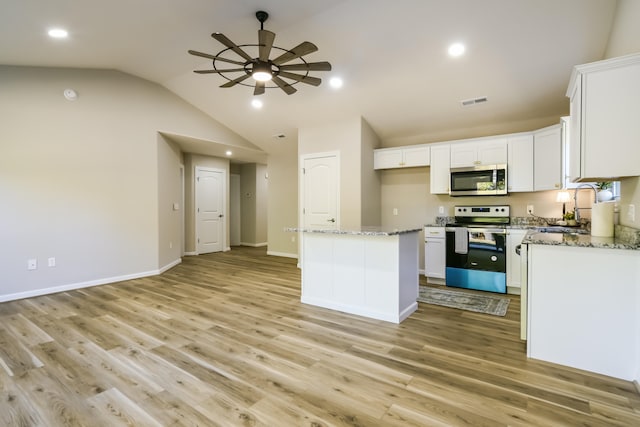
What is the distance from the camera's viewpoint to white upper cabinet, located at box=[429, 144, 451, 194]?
16.1 feet

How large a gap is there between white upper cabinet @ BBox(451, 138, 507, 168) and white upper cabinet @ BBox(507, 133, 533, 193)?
3.3 inches

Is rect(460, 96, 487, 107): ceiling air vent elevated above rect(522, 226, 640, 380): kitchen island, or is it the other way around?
rect(460, 96, 487, 107): ceiling air vent

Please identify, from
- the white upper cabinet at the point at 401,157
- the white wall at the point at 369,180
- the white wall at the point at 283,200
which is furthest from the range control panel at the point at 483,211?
the white wall at the point at 283,200

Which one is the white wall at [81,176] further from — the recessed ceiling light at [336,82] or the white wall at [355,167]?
the recessed ceiling light at [336,82]

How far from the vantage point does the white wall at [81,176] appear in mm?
4070

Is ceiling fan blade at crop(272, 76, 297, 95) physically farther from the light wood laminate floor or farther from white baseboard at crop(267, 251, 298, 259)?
white baseboard at crop(267, 251, 298, 259)

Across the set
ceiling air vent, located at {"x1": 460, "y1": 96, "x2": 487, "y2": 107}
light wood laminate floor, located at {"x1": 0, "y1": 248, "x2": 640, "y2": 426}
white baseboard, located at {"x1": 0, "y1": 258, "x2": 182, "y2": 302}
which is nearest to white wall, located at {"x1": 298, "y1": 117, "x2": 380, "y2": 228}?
ceiling air vent, located at {"x1": 460, "y1": 96, "x2": 487, "y2": 107}

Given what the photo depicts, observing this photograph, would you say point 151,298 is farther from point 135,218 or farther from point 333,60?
point 333,60

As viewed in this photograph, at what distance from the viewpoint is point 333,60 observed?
4074 mm

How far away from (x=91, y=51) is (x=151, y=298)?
3.15 m

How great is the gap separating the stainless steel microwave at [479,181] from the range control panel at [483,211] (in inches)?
10.2

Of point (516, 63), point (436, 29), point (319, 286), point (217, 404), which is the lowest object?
point (217, 404)

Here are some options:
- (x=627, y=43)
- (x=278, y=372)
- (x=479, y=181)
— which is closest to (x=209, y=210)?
(x=479, y=181)

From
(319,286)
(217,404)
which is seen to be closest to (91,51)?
(319,286)
